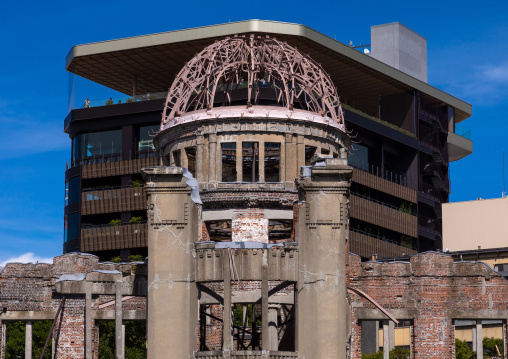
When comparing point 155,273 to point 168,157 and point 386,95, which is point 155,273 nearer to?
point 168,157

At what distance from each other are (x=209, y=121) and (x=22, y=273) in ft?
35.6

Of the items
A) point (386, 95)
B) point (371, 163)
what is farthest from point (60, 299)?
point (386, 95)

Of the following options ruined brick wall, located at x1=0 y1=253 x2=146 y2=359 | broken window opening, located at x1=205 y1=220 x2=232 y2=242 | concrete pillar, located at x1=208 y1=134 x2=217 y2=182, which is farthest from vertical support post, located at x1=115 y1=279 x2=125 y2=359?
concrete pillar, located at x1=208 y1=134 x2=217 y2=182

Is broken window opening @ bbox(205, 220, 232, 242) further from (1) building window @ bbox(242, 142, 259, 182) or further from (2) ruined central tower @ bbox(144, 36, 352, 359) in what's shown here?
(1) building window @ bbox(242, 142, 259, 182)

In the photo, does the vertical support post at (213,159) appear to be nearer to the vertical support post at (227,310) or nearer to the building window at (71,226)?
the vertical support post at (227,310)

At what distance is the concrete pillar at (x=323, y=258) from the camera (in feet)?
141

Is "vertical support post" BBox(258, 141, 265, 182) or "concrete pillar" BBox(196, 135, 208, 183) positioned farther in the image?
"concrete pillar" BBox(196, 135, 208, 183)

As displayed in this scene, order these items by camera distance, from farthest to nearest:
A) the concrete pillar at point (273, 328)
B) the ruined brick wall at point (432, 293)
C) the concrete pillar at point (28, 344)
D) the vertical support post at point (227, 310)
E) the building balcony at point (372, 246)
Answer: the building balcony at point (372, 246), the concrete pillar at point (28, 344), the ruined brick wall at point (432, 293), the concrete pillar at point (273, 328), the vertical support post at point (227, 310)

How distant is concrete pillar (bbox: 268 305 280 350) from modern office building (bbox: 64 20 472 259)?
48.9m

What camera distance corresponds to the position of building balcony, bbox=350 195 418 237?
337ft

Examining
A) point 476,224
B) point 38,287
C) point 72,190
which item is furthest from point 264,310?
point 476,224

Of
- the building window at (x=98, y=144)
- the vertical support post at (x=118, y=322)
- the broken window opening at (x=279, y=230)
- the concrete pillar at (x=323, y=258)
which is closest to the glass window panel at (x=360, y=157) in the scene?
the building window at (x=98, y=144)

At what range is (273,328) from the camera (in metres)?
46.7

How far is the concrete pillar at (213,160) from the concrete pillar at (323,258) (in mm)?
6792
